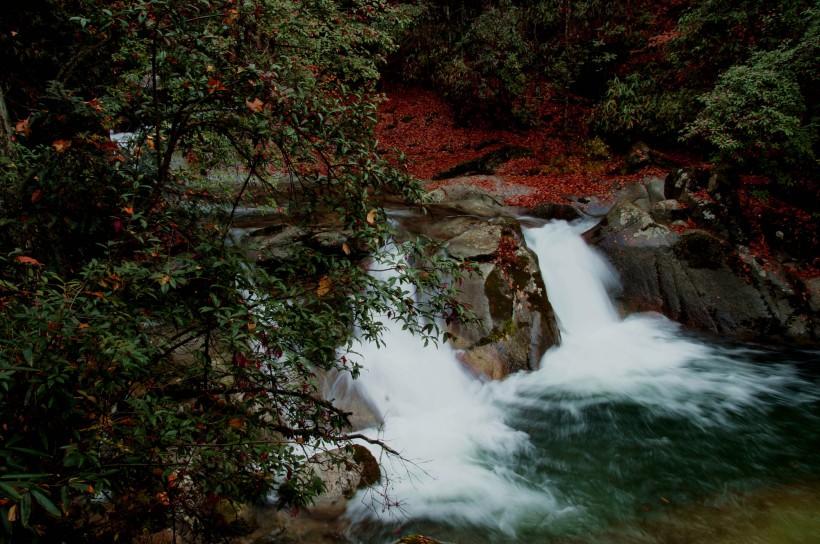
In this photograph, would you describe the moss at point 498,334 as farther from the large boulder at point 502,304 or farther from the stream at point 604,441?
the stream at point 604,441

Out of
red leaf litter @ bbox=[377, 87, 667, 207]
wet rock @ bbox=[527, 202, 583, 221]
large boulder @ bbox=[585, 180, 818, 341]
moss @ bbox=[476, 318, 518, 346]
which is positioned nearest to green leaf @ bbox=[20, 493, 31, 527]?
moss @ bbox=[476, 318, 518, 346]

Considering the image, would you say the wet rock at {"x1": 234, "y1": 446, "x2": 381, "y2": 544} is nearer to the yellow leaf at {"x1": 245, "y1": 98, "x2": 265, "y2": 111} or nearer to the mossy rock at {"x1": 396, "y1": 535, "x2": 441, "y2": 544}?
the mossy rock at {"x1": 396, "y1": 535, "x2": 441, "y2": 544}

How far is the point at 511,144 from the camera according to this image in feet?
51.2

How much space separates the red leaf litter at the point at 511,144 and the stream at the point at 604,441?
201 inches

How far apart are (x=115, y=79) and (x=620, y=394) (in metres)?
8.48

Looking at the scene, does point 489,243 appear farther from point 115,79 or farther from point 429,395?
point 115,79

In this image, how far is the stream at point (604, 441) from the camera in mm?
4379

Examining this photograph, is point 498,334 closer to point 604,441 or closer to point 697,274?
point 604,441

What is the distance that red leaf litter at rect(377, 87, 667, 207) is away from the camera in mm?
12461

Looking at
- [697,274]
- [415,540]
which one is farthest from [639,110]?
[415,540]

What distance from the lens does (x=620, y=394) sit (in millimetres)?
6848

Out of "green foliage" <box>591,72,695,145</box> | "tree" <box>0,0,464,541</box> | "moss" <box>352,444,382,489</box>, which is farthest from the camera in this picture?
"green foliage" <box>591,72,695,145</box>

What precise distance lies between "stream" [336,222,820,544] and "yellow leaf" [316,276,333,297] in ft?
7.26

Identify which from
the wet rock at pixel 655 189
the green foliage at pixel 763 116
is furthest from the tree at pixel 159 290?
the wet rock at pixel 655 189
